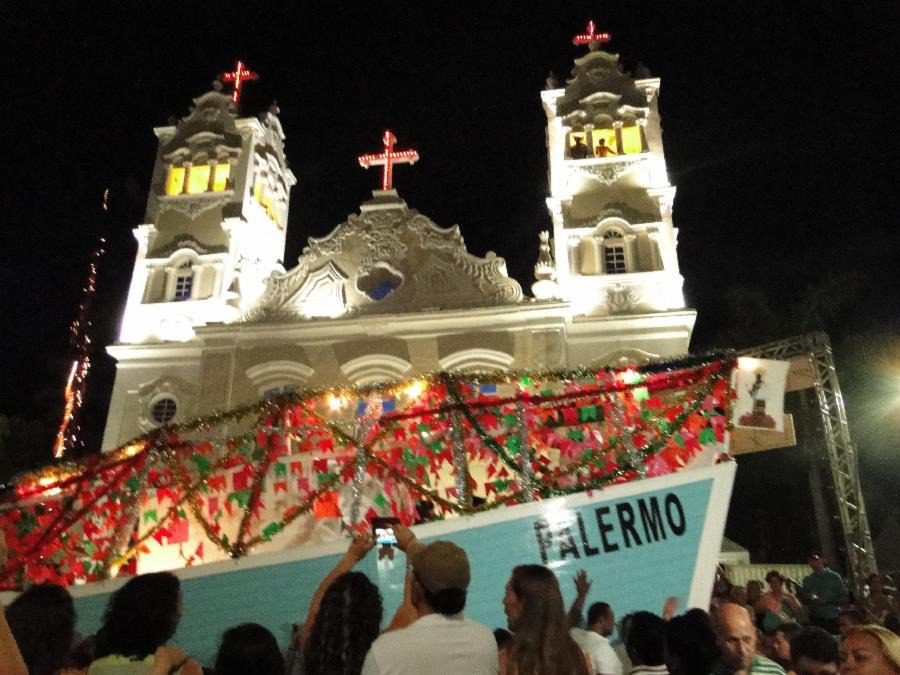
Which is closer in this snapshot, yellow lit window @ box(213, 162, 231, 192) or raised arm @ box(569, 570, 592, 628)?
raised arm @ box(569, 570, 592, 628)

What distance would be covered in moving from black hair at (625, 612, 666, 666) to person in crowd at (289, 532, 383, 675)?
6.09 feet

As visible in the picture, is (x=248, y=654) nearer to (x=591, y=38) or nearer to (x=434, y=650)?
(x=434, y=650)

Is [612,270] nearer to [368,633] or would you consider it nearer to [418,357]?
[418,357]

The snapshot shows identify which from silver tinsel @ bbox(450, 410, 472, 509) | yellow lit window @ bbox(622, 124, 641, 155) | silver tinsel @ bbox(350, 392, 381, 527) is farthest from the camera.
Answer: yellow lit window @ bbox(622, 124, 641, 155)

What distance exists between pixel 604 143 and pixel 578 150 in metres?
0.89

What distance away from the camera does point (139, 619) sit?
3576mm

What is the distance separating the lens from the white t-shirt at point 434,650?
9.45ft

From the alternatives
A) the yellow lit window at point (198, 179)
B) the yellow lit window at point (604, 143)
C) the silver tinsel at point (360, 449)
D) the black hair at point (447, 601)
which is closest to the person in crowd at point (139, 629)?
the black hair at point (447, 601)

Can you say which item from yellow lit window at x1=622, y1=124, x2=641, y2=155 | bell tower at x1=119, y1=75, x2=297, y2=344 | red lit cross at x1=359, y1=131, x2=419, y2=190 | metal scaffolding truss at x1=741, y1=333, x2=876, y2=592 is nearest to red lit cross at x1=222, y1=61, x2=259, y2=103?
bell tower at x1=119, y1=75, x2=297, y2=344

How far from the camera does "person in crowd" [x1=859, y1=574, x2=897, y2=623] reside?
933cm

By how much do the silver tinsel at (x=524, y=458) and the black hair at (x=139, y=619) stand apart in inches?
178

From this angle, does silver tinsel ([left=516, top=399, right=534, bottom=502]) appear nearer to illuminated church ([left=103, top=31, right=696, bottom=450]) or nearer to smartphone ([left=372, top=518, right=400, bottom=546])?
smartphone ([left=372, top=518, right=400, bottom=546])

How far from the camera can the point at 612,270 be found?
1895 cm

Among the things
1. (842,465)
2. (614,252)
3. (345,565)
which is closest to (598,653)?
(345,565)
